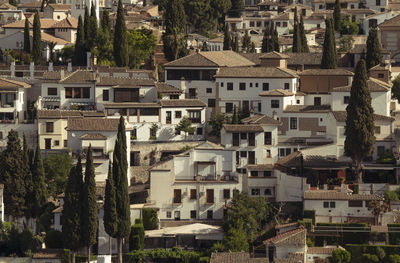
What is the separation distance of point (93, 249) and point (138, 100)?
58.6 ft

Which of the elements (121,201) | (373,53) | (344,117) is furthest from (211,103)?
(121,201)

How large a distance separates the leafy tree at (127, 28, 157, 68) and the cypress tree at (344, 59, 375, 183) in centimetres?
2727

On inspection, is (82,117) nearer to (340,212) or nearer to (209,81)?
(209,81)

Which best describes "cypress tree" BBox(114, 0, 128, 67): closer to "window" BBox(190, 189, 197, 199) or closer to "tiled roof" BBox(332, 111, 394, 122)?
"tiled roof" BBox(332, 111, 394, 122)

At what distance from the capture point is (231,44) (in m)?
113

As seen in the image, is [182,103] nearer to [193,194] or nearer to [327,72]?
[327,72]

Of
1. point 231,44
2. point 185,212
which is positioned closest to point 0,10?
point 231,44

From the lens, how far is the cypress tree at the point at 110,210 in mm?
75062

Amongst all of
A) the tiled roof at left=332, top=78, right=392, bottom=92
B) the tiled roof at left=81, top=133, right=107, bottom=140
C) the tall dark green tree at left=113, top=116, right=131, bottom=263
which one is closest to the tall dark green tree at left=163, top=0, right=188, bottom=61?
the tiled roof at left=332, top=78, right=392, bottom=92

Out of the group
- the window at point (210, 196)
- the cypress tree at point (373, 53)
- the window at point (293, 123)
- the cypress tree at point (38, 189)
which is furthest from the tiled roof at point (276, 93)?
the cypress tree at point (38, 189)

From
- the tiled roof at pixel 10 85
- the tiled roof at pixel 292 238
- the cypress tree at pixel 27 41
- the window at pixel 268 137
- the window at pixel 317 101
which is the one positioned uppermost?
the cypress tree at pixel 27 41

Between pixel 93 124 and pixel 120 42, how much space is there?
17204 mm

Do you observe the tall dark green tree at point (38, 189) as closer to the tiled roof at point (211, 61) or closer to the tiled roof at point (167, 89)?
the tiled roof at point (167, 89)

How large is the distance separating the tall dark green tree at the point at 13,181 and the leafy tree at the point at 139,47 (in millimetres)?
26237
